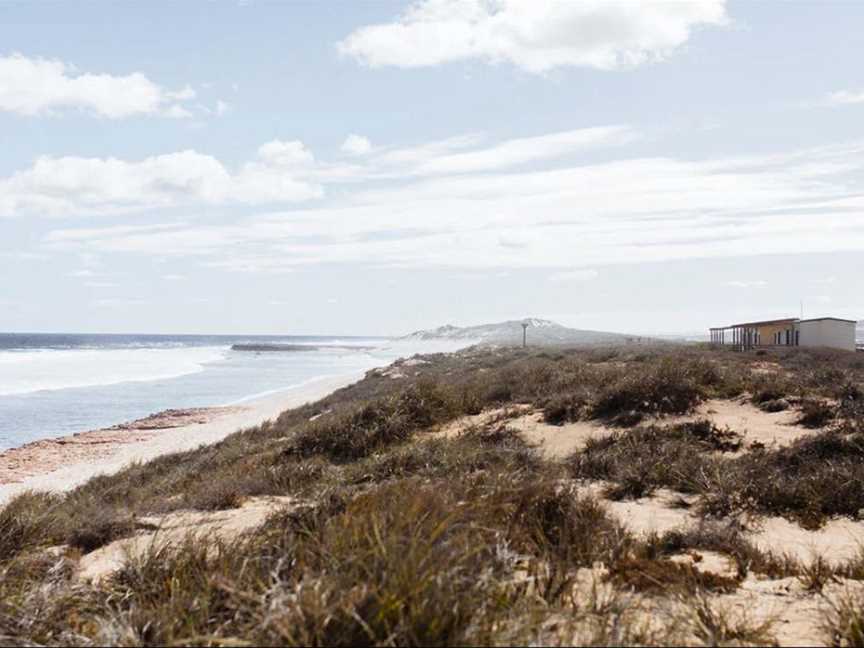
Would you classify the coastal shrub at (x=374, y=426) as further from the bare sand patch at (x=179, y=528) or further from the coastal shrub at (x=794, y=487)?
the coastal shrub at (x=794, y=487)

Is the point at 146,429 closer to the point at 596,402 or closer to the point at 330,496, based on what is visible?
the point at 596,402

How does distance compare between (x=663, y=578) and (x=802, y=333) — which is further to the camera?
(x=802, y=333)

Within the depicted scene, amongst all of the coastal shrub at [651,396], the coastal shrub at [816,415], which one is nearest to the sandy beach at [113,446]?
the coastal shrub at [651,396]

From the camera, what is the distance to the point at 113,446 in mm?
20734

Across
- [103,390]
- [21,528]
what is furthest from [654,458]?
[103,390]

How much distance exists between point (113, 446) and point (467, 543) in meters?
19.1

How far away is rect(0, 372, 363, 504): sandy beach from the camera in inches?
641

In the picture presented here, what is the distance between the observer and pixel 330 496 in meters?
6.32

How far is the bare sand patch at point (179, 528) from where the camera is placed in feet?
19.4

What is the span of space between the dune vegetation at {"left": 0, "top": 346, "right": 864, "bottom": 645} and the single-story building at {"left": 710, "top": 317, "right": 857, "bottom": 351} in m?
27.0

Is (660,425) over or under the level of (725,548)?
over

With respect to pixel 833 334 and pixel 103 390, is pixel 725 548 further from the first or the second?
pixel 103 390

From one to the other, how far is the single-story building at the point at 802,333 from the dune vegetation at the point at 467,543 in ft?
88.5

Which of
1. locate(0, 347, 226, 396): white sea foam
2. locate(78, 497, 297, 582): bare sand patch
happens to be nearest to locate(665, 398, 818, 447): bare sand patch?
locate(78, 497, 297, 582): bare sand patch
